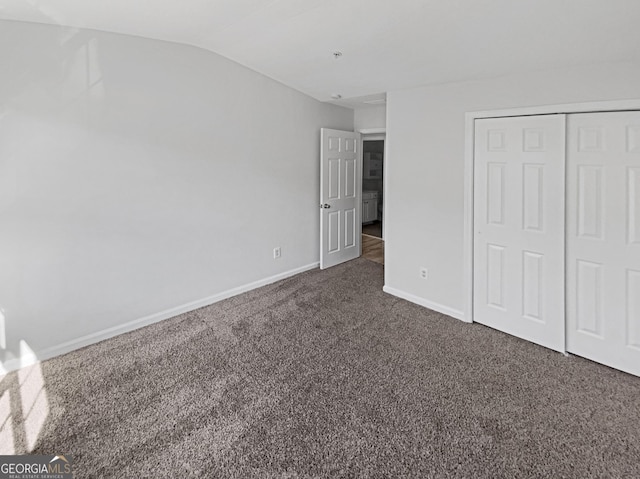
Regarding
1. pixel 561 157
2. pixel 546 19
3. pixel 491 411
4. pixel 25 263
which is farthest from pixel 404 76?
pixel 25 263

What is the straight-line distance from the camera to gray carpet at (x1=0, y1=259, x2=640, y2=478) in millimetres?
1730

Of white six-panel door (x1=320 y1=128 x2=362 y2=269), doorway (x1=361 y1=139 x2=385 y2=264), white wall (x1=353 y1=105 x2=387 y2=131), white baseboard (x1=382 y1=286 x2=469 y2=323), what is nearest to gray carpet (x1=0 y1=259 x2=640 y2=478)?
white baseboard (x1=382 y1=286 x2=469 y2=323)

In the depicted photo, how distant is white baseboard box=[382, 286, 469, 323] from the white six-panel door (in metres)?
1.15

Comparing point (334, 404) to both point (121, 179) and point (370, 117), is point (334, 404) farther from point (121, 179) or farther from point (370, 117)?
point (370, 117)

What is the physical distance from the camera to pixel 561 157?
8.61 feet

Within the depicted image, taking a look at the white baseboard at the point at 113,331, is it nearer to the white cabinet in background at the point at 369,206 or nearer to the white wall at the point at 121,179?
the white wall at the point at 121,179

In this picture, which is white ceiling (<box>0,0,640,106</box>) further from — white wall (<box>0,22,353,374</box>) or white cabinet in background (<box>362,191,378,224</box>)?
white cabinet in background (<box>362,191,378,224</box>)

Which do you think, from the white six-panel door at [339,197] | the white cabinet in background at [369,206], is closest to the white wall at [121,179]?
the white six-panel door at [339,197]

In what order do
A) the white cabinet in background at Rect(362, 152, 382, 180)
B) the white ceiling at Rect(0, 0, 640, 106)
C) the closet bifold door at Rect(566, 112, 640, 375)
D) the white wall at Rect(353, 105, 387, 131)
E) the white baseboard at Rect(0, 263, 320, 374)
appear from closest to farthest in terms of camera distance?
the white ceiling at Rect(0, 0, 640, 106) → the closet bifold door at Rect(566, 112, 640, 375) → the white baseboard at Rect(0, 263, 320, 374) → the white wall at Rect(353, 105, 387, 131) → the white cabinet in background at Rect(362, 152, 382, 180)

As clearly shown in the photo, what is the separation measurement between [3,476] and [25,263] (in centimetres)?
143

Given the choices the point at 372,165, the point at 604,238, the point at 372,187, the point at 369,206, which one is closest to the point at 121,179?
the point at 604,238

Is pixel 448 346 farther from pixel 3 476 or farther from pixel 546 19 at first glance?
pixel 3 476

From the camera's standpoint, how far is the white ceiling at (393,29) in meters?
2.14

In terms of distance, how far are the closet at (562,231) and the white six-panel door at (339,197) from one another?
6.75ft
